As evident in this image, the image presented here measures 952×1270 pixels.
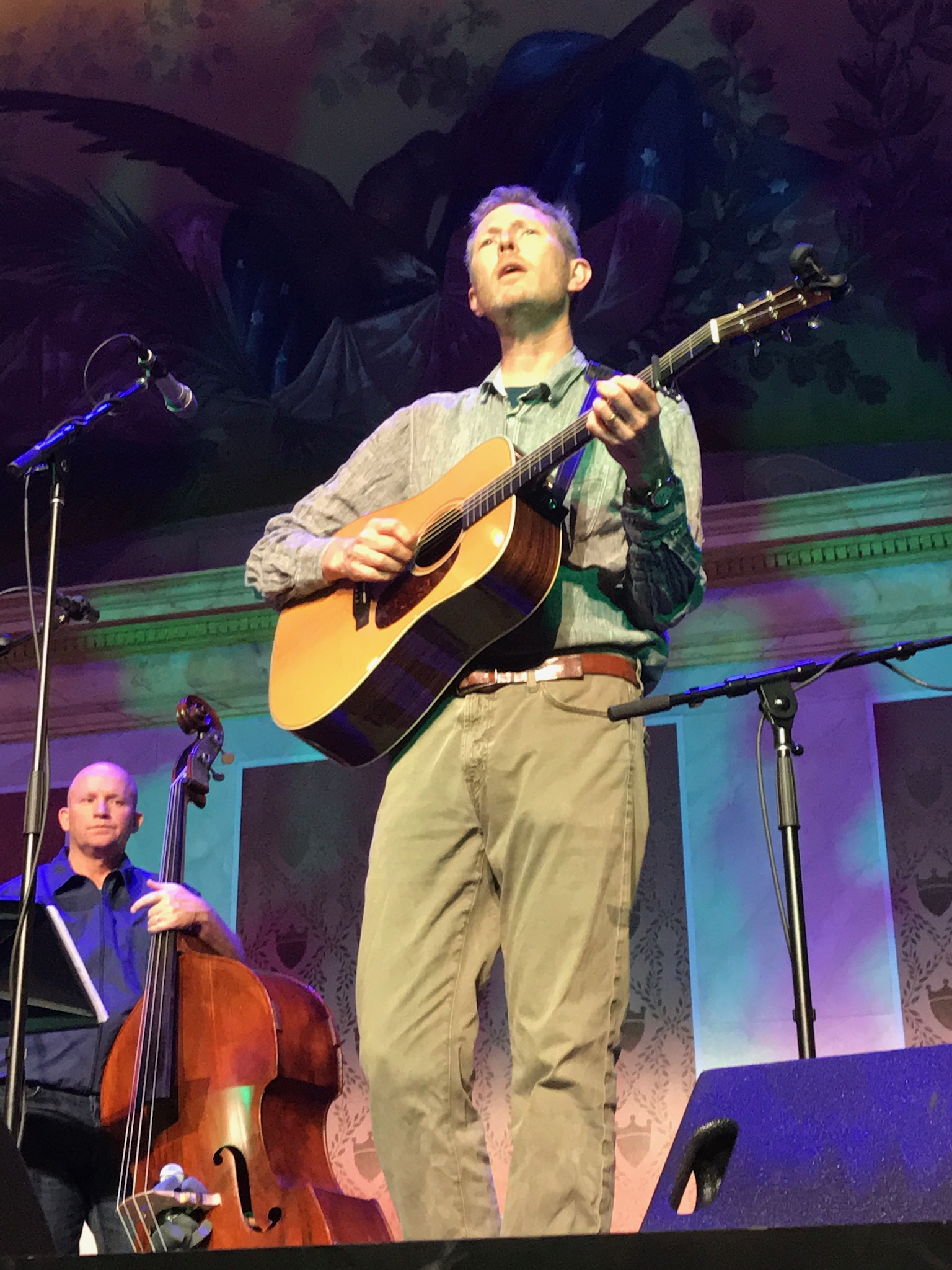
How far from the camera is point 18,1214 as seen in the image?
1.09 m

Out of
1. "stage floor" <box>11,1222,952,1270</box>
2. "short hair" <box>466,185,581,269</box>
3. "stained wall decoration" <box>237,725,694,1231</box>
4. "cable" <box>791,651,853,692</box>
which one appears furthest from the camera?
"stained wall decoration" <box>237,725,694,1231</box>

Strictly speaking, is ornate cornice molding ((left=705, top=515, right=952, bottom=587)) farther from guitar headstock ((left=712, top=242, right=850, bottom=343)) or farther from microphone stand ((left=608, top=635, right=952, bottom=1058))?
guitar headstock ((left=712, top=242, right=850, bottom=343))

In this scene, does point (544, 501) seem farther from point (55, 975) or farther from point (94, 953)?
point (94, 953)

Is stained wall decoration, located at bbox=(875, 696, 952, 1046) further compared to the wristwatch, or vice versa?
stained wall decoration, located at bbox=(875, 696, 952, 1046)

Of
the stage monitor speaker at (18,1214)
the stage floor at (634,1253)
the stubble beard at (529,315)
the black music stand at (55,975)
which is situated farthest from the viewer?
the black music stand at (55,975)

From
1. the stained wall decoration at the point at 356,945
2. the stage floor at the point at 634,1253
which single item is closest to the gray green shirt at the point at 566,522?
the stage floor at the point at 634,1253

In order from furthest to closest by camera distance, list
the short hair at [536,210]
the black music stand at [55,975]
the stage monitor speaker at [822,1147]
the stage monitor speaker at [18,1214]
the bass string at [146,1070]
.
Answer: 1. the bass string at [146,1070]
2. the black music stand at [55,975]
3. the short hair at [536,210]
4. the stage monitor speaker at [822,1147]
5. the stage monitor speaker at [18,1214]

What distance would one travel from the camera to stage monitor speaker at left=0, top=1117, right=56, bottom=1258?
107 centimetres

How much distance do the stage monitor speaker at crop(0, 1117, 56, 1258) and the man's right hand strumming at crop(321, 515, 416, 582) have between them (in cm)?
144

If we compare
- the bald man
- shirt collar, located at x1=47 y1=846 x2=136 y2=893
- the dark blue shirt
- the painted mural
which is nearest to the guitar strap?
the bald man

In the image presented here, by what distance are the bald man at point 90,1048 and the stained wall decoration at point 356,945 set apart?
1.23 meters

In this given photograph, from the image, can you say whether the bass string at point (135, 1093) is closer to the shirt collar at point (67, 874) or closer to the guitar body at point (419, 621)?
the shirt collar at point (67, 874)

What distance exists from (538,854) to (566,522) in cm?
59

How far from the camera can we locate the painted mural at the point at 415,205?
206 inches
